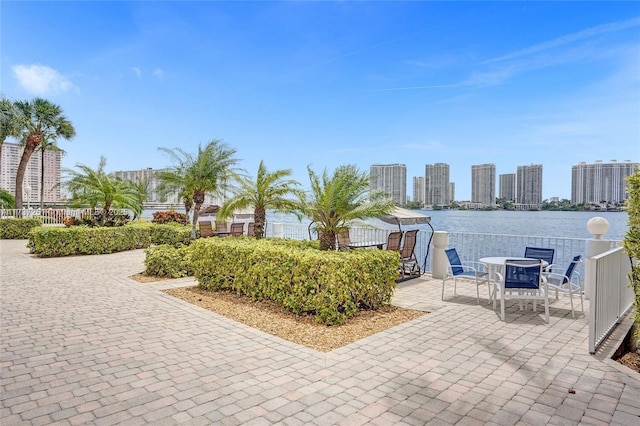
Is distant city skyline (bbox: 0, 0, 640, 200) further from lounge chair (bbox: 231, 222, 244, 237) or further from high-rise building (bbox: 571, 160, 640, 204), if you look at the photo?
lounge chair (bbox: 231, 222, 244, 237)

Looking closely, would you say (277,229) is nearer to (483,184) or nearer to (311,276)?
(311,276)

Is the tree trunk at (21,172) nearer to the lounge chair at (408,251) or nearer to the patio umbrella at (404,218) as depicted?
the patio umbrella at (404,218)

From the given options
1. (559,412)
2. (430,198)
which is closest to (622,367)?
(559,412)

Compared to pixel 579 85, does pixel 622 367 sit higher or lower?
lower

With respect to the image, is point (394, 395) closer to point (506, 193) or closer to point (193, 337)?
point (193, 337)

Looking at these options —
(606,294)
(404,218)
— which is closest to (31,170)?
(404,218)
